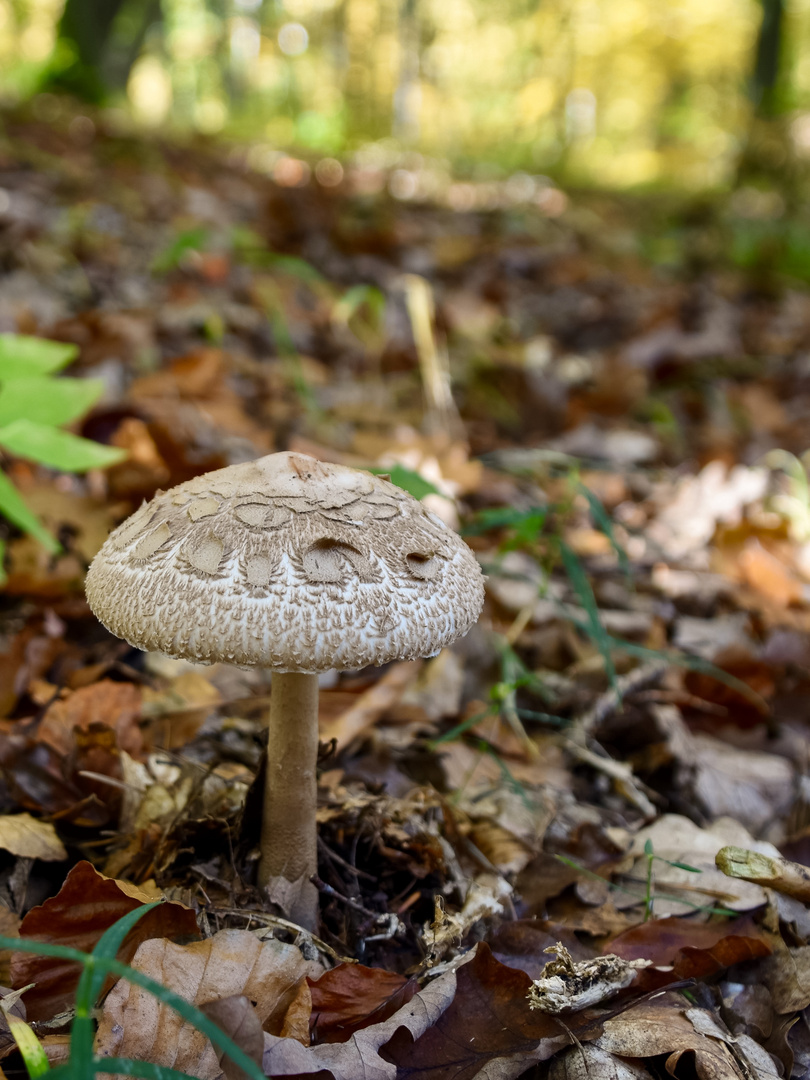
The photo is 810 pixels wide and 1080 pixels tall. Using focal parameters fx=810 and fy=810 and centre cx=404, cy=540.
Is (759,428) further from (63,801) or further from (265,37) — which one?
(265,37)

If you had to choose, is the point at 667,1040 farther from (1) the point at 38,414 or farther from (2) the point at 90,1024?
(1) the point at 38,414

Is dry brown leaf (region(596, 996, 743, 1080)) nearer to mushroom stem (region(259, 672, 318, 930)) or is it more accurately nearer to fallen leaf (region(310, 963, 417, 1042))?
fallen leaf (region(310, 963, 417, 1042))

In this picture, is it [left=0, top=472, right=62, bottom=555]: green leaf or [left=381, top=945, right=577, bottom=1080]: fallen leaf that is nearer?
[left=381, top=945, right=577, bottom=1080]: fallen leaf

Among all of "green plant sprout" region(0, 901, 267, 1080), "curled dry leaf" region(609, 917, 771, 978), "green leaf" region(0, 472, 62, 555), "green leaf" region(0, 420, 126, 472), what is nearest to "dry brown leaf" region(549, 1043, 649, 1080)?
"curled dry leaf" region(609, 917, 771, 978)

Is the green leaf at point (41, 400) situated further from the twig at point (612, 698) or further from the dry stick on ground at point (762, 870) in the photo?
the dry stick on ground at point (762, 870)

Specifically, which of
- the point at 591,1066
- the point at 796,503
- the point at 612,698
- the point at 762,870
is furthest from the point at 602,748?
the point at 796,503

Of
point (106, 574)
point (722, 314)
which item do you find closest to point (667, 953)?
point (106, 574)

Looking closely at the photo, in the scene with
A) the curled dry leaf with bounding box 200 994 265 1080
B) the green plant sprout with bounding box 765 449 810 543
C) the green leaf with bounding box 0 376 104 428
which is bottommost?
the green plant sprout with bounding box 765 449 810 543
